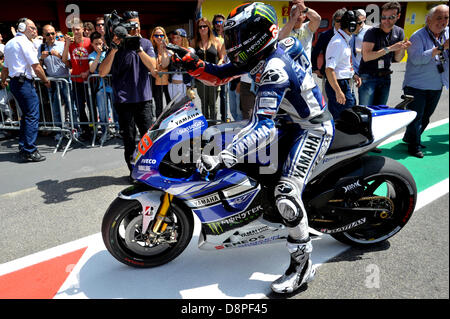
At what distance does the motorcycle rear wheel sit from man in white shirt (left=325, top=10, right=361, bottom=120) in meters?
2.37

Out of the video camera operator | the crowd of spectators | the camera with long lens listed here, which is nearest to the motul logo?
the crowd of spectators

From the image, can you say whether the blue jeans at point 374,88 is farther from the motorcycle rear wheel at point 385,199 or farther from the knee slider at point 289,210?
the knee slider at point 289,210

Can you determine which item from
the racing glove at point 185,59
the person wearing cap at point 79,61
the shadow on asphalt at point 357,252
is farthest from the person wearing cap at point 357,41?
the person wearing cap at point 79,61

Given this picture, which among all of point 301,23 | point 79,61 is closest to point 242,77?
point 301,23

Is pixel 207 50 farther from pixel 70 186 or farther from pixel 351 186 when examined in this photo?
pixel 351 186

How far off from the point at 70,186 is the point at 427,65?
5.49 m

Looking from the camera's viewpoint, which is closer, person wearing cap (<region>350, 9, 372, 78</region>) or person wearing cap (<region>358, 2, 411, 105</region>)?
person wearing cap (<region>358, 2, 411, 105</region>)

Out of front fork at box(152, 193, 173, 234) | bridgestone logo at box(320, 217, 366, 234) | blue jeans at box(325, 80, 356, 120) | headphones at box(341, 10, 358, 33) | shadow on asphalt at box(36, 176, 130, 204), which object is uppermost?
headphones at box(341, 10, 358, 33)

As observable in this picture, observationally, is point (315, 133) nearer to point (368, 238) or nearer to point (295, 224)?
point (295, 224)

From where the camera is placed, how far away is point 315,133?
2.79 m

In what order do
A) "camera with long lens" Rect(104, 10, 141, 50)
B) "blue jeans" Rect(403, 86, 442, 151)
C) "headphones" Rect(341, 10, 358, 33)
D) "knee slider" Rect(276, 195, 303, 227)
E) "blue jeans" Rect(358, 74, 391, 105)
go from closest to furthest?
"knee slider" Rect(276, 195, 303, 227) → "camera with long lens" Rect(104, 10, 141, 50) → "headphones" Rect(341, 10, 358, 33) → "blue jeans" Rect(403, 86, 442, 151) → "blue jeans" Rect(358, 74, 391, 105)

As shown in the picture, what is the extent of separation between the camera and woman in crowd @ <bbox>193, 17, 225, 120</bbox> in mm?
6844

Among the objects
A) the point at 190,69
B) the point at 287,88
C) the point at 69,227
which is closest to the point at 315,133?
the point at 287,88

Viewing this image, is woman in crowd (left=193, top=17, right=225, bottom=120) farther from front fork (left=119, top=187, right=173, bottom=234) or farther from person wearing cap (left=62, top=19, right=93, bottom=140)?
front fork (left=119, top=187, right=173, bottom=234)
